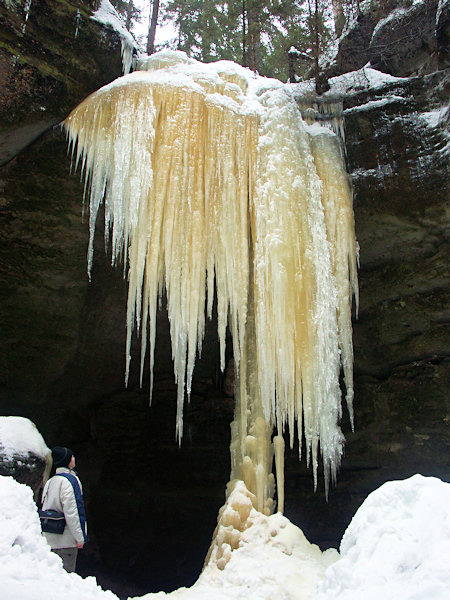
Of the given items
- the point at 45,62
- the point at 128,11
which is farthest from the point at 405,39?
the point at 128,11

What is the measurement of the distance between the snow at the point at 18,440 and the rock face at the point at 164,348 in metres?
1.82

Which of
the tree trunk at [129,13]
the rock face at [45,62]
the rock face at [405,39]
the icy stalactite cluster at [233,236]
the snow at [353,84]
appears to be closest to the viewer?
the rock face at [45,62]

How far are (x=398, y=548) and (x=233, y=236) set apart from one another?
353cm

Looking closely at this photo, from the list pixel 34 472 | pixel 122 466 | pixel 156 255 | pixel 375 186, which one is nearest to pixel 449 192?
pixel 375 186

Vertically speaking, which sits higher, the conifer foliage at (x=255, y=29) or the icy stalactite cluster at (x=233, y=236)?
the conifer foliage at (x=255, y=29)

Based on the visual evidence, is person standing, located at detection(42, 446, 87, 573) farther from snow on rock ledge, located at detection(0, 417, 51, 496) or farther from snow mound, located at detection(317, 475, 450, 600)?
snow mound, located at detection(317, 475, 450, 600)

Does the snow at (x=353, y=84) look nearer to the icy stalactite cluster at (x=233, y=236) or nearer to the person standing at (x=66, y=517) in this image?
the icy stalactite cluster at (x=233, y=236)

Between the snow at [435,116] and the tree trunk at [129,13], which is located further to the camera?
the tree trunk at [129,13]

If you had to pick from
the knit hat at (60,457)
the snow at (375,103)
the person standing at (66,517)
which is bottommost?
the person standing at (66,517)

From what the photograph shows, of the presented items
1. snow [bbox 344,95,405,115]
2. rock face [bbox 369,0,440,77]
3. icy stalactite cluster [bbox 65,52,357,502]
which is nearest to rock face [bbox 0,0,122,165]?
icy stalactite cluster [bbox 65,52,357,502]

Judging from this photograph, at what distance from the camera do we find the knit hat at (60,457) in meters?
3.31

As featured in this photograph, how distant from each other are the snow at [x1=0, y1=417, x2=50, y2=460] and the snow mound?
2.91 m

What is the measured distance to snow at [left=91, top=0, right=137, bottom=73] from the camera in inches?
192

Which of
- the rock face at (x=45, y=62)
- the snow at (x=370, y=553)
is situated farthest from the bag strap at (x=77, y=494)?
the rock face at (x=45, y=62)
